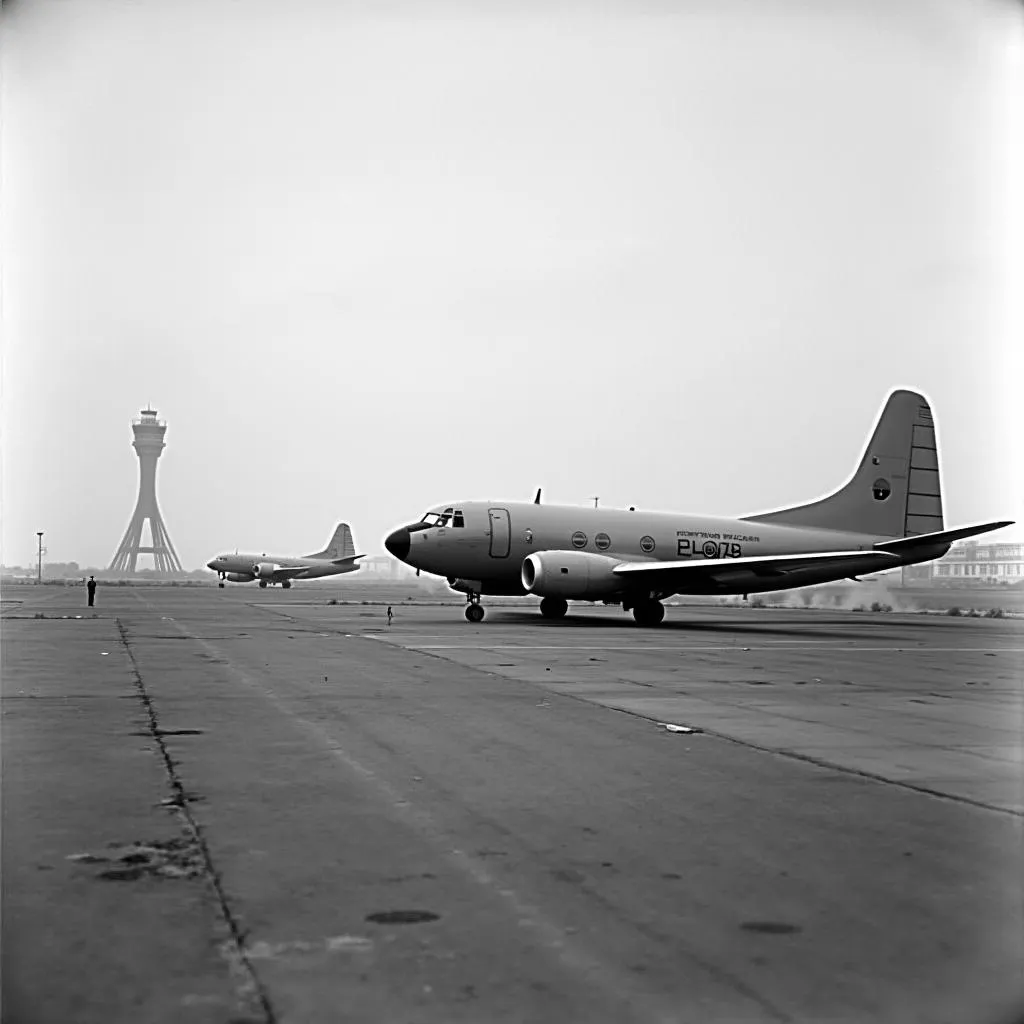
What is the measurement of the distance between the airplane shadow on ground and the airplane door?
Result: 2218 mm

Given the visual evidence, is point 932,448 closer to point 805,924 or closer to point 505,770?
point 505,770

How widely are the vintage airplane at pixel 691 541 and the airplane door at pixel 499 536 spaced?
3cm

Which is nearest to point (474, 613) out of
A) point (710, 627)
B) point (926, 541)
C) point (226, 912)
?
point (710, 627)

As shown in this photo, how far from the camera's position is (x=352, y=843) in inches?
255

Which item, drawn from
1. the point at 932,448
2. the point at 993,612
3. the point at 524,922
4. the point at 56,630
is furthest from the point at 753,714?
the point at 993,612

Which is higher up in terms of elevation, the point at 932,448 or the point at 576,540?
the point at 932,448

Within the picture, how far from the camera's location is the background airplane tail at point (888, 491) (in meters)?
40.2

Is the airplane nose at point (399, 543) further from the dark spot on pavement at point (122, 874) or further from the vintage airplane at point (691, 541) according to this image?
the dark spot on pavement at point (122, 874)

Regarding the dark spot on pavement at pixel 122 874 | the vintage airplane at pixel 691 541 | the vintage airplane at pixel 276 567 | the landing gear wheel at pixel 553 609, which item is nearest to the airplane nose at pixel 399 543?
the vintage airplane at pixel 691 541

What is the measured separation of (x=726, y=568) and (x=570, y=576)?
15.9ft

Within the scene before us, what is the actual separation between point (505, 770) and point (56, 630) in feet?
73.1

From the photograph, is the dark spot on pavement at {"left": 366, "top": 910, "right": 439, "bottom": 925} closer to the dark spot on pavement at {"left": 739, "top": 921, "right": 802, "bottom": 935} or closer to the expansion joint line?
the expansion joint line

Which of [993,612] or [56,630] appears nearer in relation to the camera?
[56,630]

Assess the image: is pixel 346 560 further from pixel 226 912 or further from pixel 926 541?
pixel 226 912
